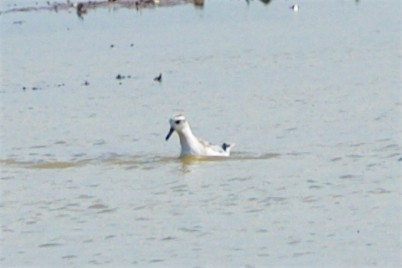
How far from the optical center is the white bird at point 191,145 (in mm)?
14786

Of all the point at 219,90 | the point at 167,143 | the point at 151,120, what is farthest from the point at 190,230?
the point at 219,90

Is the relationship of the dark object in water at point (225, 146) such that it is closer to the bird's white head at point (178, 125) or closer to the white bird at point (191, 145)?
the white bird at point (191, 145)

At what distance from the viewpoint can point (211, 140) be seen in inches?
643

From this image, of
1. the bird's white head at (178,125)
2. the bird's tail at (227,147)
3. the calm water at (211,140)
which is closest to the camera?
the calm water at (211,140)

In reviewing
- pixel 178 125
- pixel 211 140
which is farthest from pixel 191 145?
pixel 211 140

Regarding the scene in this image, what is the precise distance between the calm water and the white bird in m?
0.24

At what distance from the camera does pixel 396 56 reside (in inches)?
858

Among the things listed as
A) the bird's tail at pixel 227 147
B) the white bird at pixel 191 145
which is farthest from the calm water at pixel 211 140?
the white bird at pixel 191 145

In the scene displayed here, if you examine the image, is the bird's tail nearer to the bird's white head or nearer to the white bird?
the white bird

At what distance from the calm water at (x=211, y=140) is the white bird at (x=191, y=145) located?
0.24m

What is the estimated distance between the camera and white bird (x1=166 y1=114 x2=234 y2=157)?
48.5 feet

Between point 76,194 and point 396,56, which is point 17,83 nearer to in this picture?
point 396,56

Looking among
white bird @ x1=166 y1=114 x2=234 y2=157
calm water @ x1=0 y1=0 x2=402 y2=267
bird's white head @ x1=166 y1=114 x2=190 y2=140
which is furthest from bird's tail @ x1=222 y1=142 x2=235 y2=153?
bird's white head @ x1=166 y1=114 x2=190 y2=140

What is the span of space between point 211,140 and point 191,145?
132 centimetres
